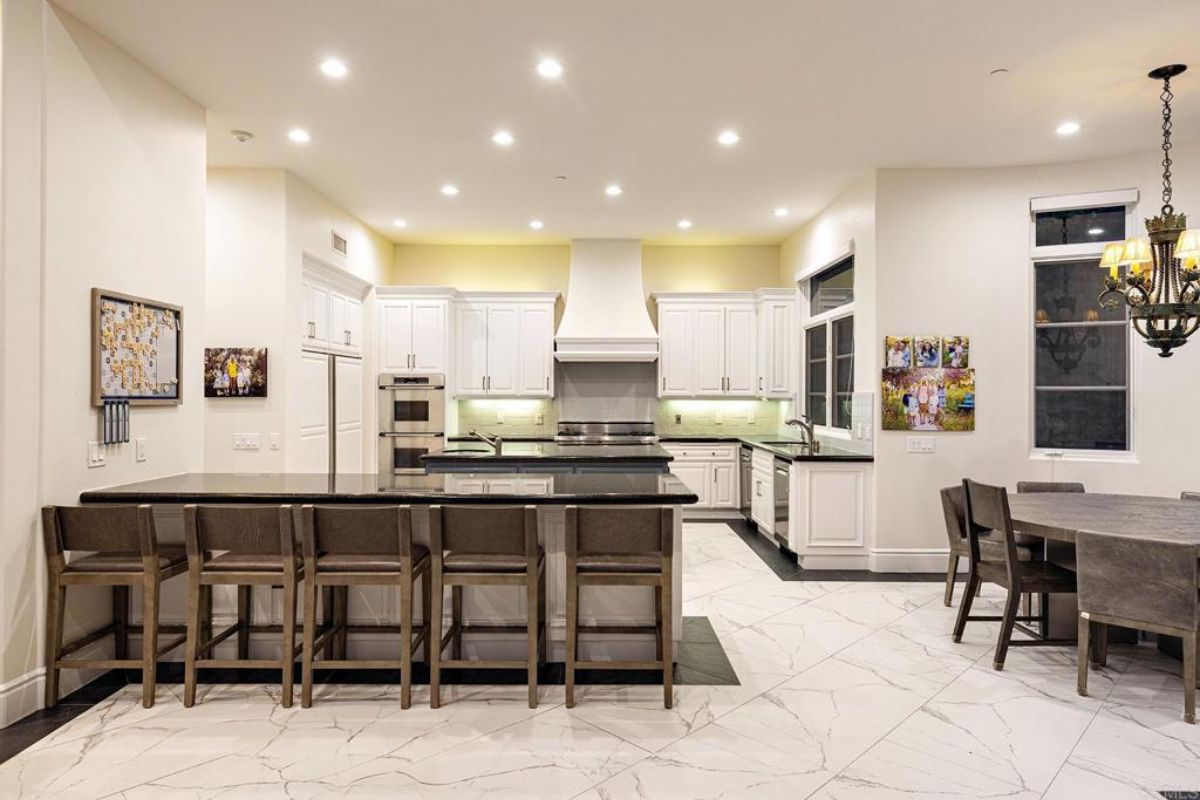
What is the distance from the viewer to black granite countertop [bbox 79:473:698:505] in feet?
9.50

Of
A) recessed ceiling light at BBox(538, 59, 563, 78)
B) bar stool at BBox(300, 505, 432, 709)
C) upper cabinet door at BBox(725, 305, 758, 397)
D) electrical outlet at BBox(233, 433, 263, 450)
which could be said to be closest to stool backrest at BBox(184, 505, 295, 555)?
bar stool at BBox(300, 505, 432, 709)

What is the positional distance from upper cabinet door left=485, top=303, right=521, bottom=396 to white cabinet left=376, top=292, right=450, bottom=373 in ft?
1.85

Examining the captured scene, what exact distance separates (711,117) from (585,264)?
3365 millimetres

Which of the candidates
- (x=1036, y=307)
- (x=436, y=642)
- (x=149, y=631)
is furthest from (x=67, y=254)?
(x=1036, y=307)

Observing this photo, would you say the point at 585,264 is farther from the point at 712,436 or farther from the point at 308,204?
the point at 308,204

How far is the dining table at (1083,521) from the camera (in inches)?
121

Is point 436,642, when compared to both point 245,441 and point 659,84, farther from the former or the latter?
point 659,84

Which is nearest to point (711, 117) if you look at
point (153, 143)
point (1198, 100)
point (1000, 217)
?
point (1000, 217)

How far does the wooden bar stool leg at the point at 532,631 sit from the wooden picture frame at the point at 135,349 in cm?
226

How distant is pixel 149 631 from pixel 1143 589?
4.32 metres

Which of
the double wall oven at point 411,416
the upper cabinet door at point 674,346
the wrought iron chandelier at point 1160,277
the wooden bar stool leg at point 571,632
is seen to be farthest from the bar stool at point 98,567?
the upper cabinet door at point 674,346

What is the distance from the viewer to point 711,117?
4.11 m

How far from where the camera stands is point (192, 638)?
9.12 feet

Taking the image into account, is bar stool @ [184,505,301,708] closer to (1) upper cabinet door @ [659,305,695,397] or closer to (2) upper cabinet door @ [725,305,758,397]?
(1) upper cabinet door @ [659,305,695,397]
